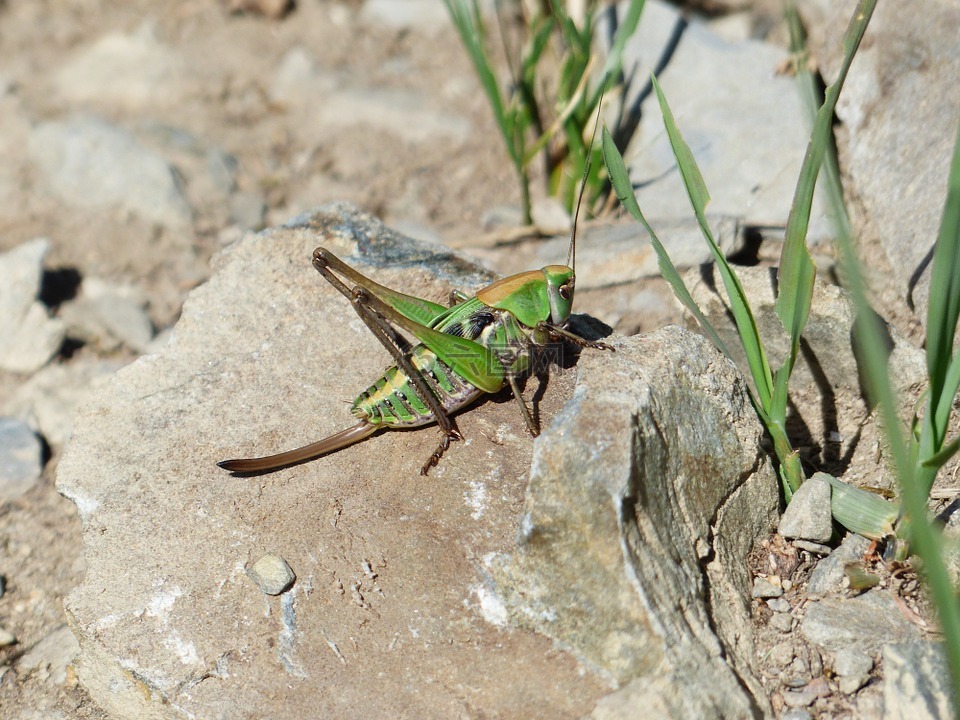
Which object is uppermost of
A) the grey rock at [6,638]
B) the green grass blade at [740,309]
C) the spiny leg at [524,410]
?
the green grass blade at [740,309]

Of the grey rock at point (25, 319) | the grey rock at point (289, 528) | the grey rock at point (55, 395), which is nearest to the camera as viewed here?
the grey rock at point (289, 528)

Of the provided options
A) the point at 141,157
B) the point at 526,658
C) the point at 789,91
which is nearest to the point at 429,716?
the point at 526,658

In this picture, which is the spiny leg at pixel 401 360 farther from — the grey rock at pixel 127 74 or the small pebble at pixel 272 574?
the grey rock at pixel 127 74

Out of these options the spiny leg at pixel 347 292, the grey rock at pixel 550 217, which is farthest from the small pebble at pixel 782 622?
the grey rock at pixel 550 217

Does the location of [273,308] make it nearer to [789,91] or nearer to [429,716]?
[429,716]

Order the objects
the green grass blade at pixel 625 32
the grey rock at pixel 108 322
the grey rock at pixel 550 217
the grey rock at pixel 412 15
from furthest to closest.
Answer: the grey rock at pixel 412 15
the grey rock at pixel 550 217
the grey rock at pixel 108 322
the green grass blade at pixel 625 32

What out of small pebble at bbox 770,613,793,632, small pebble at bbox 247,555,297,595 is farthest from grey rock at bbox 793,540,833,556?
small pebble at bbox 247,555,297,595
